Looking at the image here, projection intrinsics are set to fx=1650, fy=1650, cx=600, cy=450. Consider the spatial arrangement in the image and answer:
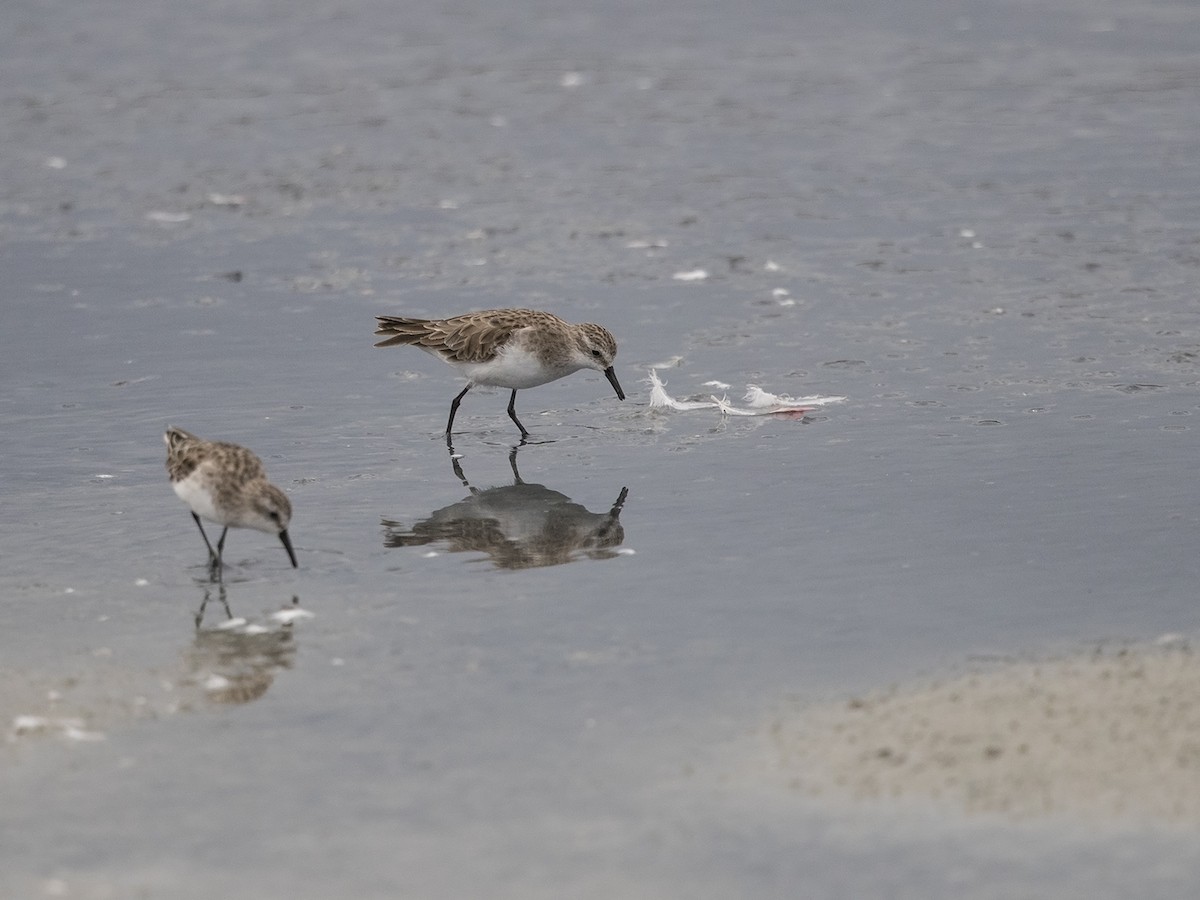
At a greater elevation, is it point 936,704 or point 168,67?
→ point 168,67

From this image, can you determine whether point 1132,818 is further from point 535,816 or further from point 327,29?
point 327,29

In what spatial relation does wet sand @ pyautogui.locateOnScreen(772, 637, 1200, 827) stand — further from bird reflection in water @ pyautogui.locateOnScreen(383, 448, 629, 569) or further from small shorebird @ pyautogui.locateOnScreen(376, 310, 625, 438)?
small shorebird @ pyautogui.locateOnScreen(376, 310, 625, 438)

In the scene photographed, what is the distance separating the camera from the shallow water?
24.3ft

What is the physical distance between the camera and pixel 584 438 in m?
13.4

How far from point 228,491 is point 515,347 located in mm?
3808

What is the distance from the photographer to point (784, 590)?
32.4 feet

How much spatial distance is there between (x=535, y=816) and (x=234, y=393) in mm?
7852

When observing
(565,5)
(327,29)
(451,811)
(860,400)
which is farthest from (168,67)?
(451,811)

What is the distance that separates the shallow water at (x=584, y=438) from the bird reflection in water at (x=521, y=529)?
0.07 metres

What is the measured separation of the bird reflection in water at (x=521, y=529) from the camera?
10.8 metres

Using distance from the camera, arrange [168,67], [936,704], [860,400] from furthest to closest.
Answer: [168,67]
[860,400]
[936,704]

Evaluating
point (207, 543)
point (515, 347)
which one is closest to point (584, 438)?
point (515, 347)

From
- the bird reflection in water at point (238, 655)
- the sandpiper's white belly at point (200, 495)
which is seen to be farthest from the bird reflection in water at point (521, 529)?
the bird reflection in water at point (238, 655)

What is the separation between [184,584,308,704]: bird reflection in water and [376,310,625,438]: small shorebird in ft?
13.1
